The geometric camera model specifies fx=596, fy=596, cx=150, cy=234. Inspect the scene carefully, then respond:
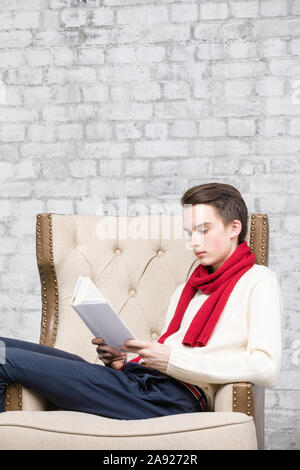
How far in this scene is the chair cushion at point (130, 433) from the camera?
1404 millimetres

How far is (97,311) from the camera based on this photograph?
155 centimetres

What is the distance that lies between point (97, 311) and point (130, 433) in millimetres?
316

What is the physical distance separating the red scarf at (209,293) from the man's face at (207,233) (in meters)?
0.04

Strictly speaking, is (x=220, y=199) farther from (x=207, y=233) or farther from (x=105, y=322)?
(x=105, y=322)

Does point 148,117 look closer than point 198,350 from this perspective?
No

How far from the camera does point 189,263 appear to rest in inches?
85.6

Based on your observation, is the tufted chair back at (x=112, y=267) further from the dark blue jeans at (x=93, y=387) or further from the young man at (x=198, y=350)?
the dark blue jeans at (x=93, y=387)

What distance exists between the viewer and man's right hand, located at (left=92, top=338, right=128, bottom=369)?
177cm
